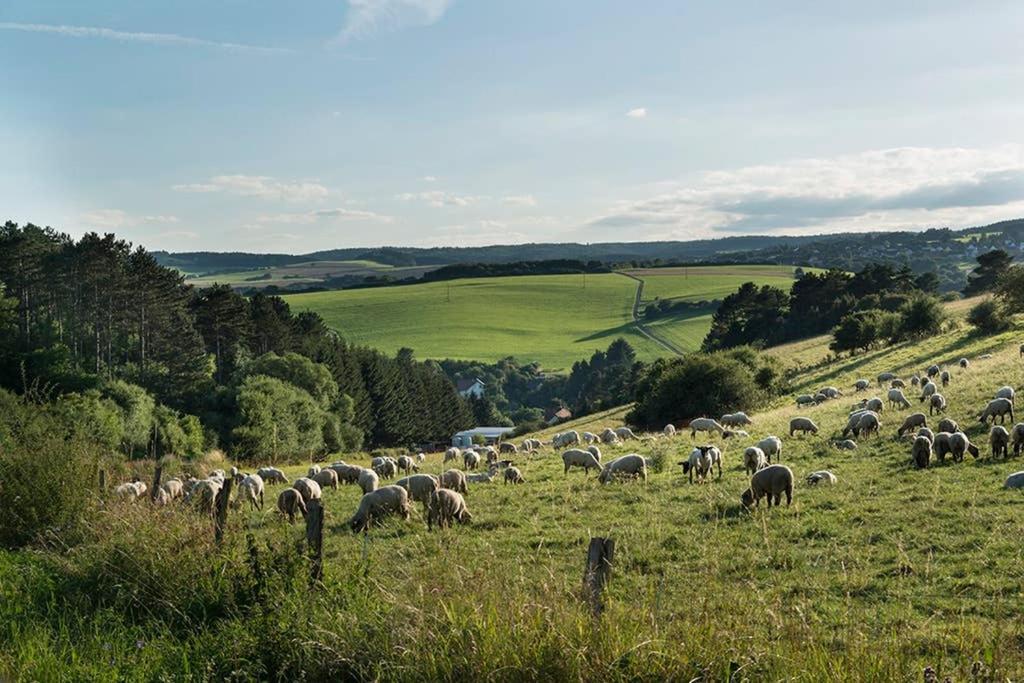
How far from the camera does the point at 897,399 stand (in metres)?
35.6

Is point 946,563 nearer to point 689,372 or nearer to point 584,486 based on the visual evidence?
point 584,486

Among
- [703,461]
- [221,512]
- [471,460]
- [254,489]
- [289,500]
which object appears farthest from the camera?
[471,460]

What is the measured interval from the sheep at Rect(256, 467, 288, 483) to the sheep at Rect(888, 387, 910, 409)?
26199mm

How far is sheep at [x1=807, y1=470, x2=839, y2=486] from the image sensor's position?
20.6m

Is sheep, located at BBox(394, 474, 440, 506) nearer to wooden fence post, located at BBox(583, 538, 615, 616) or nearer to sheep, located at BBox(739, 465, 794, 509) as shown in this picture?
sheep, located at BBox(739, 465, 794, 509)

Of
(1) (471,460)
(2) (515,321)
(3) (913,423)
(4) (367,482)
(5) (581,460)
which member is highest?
(3) (913,423)

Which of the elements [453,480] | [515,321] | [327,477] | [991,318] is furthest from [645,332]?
[453,480]

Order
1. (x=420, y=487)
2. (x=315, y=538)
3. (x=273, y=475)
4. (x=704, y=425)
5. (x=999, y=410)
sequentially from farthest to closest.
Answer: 1. (x=704, y=425)
2. (x=273, y=475)
3. (x=999, y=410)
4. (x=420, y=487)
5. (x=315, y=538)

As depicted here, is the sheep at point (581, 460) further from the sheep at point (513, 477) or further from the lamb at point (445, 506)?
the lamb at point (445, 506)

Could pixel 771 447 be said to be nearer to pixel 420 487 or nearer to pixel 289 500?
pixel 420 487

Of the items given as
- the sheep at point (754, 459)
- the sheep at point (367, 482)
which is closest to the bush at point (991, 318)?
the sheep at point (754, 459)

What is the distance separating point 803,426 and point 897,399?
6.65 metres

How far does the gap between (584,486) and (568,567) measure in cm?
1060

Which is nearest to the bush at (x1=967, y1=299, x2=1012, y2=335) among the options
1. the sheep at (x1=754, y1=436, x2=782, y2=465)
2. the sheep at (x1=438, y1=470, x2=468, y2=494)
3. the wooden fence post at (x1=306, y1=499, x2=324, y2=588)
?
the sheep at (x1=754, y1=436, x2=782, y2=465)
